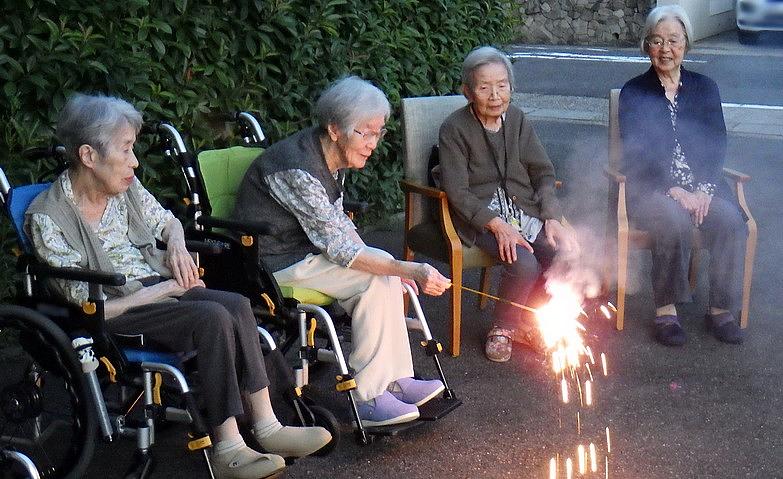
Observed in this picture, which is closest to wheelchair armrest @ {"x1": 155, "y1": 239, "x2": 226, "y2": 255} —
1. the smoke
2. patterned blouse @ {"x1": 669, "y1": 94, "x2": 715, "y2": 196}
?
the smoke

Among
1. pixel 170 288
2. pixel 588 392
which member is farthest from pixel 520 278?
pixel 170 288

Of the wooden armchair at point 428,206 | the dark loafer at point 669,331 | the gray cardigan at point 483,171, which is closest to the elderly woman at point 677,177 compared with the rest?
the dark loafer at point 669,331

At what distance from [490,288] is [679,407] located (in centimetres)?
183

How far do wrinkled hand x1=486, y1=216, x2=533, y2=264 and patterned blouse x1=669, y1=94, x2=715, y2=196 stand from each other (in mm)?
944

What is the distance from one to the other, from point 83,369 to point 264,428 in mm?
676

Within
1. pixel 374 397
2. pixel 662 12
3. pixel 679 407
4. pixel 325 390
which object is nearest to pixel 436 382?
pixel 374 397

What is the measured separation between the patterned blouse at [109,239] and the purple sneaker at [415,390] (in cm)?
106

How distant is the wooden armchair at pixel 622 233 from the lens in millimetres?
5496

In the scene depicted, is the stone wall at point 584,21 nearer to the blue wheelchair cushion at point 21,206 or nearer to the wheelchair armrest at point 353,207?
the wheelchair armrest at point 353,207

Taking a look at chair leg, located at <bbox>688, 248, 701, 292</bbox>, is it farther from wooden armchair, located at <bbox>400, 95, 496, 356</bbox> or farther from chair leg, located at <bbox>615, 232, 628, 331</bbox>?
wooden armchair, located at <bbox>400, 95, 496, 356</bbox>

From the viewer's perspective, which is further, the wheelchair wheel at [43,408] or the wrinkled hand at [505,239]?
the wrinkled hand at [505,239]

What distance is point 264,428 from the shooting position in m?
3.96

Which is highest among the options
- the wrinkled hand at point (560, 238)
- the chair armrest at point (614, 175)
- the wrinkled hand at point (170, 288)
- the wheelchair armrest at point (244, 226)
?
the wheelchair armrest at point (244, 226)

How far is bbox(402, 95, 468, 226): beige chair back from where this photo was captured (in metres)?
5.71
